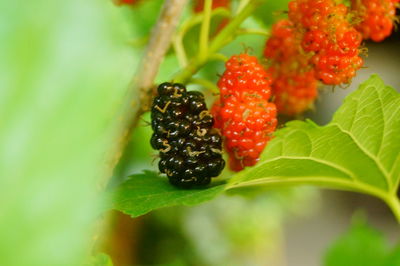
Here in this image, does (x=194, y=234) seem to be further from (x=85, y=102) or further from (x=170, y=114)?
(x=85, y=102)

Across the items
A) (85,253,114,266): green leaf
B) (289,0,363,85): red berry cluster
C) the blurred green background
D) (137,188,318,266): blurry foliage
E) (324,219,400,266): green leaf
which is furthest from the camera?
(137,188,318,266): blurry foliage

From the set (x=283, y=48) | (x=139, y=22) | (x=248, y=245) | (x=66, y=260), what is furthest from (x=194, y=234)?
(x=66, y=260)

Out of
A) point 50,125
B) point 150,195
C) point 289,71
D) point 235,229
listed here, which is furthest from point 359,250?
point 235,229

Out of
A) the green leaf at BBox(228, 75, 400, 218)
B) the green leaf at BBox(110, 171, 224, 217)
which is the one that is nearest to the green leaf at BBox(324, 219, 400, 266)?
the green leaf at BBox(228, 75, 400, 218)

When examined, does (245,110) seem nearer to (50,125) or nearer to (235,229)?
(50,125)

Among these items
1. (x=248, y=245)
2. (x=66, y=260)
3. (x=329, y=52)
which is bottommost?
(x=248, y=245)

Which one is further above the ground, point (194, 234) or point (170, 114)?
point (170, 114)

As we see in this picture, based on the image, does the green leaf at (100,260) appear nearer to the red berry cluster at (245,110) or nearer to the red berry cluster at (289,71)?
the red berry cluster at (245,110)

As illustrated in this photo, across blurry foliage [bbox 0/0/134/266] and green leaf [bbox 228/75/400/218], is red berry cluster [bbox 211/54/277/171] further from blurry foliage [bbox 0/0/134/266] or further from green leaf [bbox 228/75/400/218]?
blurry foliage [bbox 0/0/134/266]
